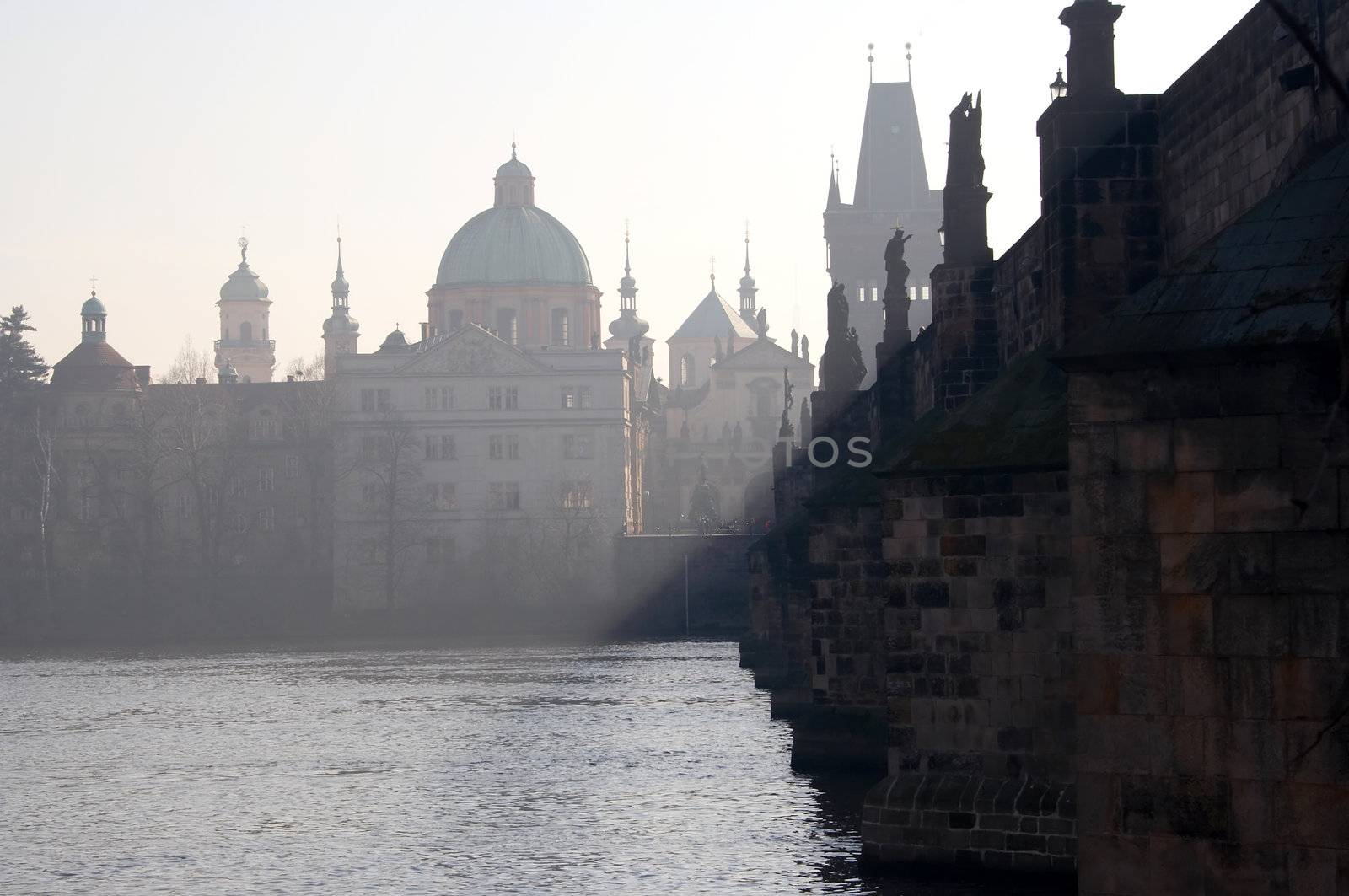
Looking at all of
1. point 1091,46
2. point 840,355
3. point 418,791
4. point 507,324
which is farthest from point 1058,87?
point 507,324

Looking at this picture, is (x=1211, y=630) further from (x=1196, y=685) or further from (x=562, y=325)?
(x=562, y=325)

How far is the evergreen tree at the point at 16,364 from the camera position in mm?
128750

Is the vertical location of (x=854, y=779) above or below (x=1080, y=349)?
below

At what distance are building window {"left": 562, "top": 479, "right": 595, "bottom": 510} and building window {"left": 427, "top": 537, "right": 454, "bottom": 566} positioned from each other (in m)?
6.71

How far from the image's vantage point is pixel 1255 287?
13.3 m

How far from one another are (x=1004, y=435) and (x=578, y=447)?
106 m

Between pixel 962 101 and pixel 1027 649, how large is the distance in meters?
14.4

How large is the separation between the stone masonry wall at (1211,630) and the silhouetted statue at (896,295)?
123ft

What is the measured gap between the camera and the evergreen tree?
128750mm

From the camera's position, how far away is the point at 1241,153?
2103 cm

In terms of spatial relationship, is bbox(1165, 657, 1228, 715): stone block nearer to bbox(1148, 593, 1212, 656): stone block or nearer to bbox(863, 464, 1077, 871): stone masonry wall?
bbox(1148, 593, 1212, 656): stone block

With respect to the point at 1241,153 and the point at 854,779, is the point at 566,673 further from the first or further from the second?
the point at 1241,153

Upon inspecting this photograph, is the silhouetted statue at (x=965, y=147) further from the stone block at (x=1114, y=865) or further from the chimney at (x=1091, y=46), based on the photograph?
the stone block at (x=1114, y=865)

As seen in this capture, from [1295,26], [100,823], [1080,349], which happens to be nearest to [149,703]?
[100,823]
